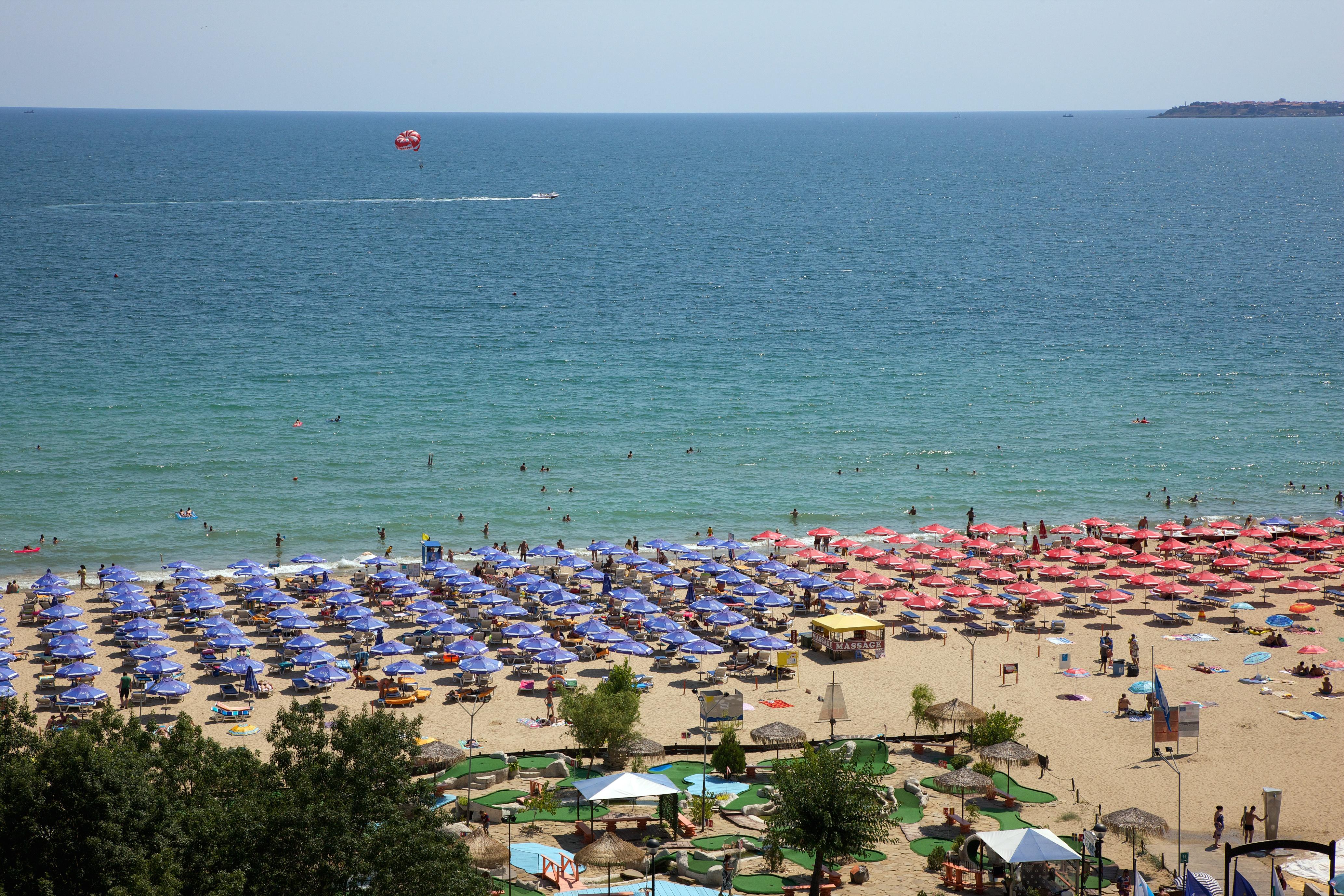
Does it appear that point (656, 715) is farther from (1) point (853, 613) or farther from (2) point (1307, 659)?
(2) point (1307, 659)

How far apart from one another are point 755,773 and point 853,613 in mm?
12756

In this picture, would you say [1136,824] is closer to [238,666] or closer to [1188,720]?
[1188,720]

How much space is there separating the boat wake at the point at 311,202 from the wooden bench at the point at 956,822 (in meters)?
150

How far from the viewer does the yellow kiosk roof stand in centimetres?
3759

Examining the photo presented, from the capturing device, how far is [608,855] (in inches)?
907

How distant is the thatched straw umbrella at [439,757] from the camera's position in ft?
91.0

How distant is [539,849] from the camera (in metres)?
23.2

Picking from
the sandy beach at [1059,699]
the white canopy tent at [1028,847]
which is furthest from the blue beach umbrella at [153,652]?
the white canopy tent at [1028,847]

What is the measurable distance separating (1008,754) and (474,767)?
12.2 m

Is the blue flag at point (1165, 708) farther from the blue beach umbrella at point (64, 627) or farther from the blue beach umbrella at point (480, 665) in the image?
the blue beach umbrella at point (64, 627)

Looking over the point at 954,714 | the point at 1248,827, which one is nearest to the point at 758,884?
the point at 954,714

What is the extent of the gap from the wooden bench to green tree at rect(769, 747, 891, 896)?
10.1 feet

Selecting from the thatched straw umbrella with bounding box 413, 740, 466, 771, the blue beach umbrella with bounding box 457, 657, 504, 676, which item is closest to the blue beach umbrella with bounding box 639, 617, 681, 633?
the blue beach umbrella with bounding box 457, 657, 504, 676

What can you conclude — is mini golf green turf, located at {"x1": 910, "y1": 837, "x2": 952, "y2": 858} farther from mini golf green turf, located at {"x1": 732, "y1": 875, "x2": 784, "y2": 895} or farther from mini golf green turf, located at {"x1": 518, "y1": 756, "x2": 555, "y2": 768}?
mini golf green turf, located at {"x1": 518, "y1": 756, "x2": 555, "y2": 768}
